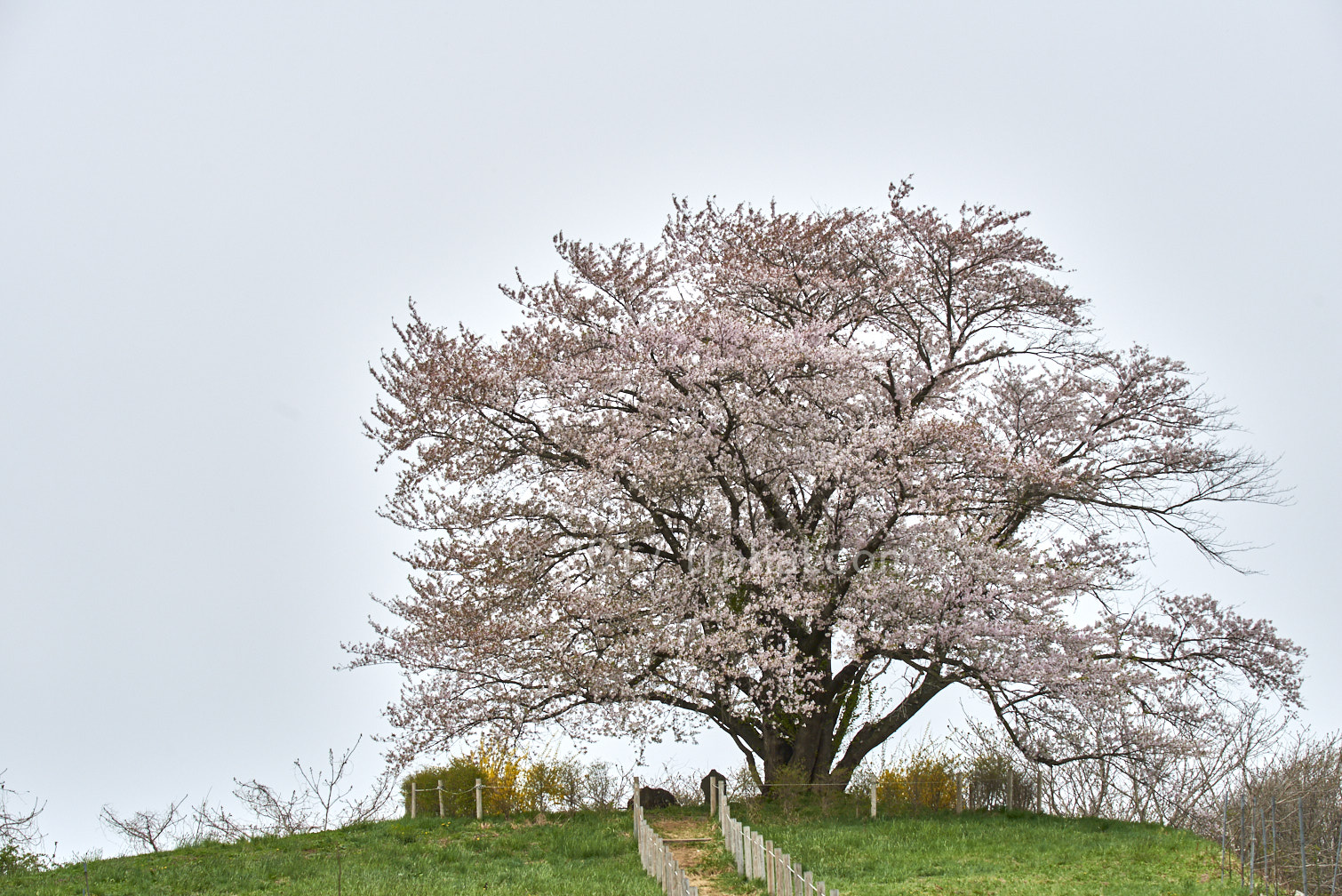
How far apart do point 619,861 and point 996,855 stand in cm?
476

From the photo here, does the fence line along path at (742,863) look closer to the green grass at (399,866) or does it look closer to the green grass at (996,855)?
the green grass at (399,866)

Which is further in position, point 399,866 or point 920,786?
point 920,786

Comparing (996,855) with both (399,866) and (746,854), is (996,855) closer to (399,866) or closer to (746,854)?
(746,854)

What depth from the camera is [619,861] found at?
1479cm

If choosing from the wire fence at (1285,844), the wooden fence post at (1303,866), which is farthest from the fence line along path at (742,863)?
the wire fence at (1285,844)

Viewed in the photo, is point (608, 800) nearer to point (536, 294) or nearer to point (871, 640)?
point (871, 640)

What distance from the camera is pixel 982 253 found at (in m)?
17.5

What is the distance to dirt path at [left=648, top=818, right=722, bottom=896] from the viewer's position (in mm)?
13816

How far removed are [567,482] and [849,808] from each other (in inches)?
263

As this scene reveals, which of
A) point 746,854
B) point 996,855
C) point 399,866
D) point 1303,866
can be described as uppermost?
point 1303,866

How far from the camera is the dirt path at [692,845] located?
1382 centimetres

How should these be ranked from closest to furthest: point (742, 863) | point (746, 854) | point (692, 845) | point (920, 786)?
point (746, 854) < point (742, 863) < point (692, 845) < point (920, 786)

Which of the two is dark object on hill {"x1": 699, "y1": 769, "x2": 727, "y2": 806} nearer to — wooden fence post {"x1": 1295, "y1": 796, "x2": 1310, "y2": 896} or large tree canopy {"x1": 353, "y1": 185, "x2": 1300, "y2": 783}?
large tree canopy {"x1": 353, "y1": 185, "x2": 1300, "y2": 783}

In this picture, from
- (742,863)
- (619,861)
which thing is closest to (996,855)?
(742,863)
